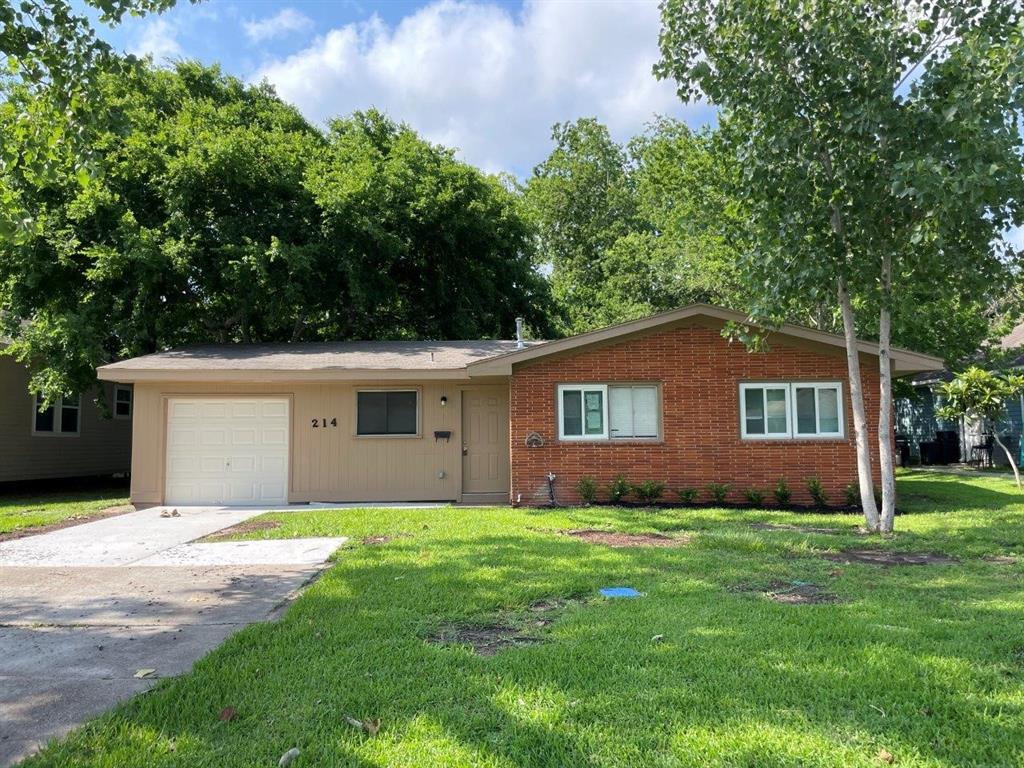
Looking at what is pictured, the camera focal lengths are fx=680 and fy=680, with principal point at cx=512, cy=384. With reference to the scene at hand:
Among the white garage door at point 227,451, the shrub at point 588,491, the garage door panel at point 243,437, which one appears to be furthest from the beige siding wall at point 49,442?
the shrub at point 588,491

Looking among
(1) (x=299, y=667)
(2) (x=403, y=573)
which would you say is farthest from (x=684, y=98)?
(1) (x=299, y=667)

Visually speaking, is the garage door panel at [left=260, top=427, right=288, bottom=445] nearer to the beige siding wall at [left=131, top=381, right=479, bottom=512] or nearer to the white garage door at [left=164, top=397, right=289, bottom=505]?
the white garage door at [left=164, top=397, right=289, bottom=505]

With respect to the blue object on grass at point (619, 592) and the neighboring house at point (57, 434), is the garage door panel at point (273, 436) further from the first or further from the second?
the blue object on grass at point (619, 592)

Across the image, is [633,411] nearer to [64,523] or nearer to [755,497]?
[755,497]

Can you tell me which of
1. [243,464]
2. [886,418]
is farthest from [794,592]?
[243,464]

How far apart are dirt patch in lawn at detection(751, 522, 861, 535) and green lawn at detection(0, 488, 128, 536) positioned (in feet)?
33.6

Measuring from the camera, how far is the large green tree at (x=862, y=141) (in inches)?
289

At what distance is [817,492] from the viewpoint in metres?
11.1

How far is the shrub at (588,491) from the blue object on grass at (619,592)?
559 centimetres

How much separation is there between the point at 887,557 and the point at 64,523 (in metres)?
11.1

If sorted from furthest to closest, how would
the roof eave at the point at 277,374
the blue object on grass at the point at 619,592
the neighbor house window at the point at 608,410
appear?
1. the roof eave at the point at 277,374
2. the neighbor house window at the point at 608,410
3. the blue object on grass at the point at 619,592

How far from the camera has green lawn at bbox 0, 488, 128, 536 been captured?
10.3 meters

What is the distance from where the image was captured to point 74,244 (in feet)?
45.8

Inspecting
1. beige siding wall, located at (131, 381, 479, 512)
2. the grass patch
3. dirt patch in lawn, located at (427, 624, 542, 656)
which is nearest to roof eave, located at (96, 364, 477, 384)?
beige siding wall, located at (131, 381, 479, 512)
